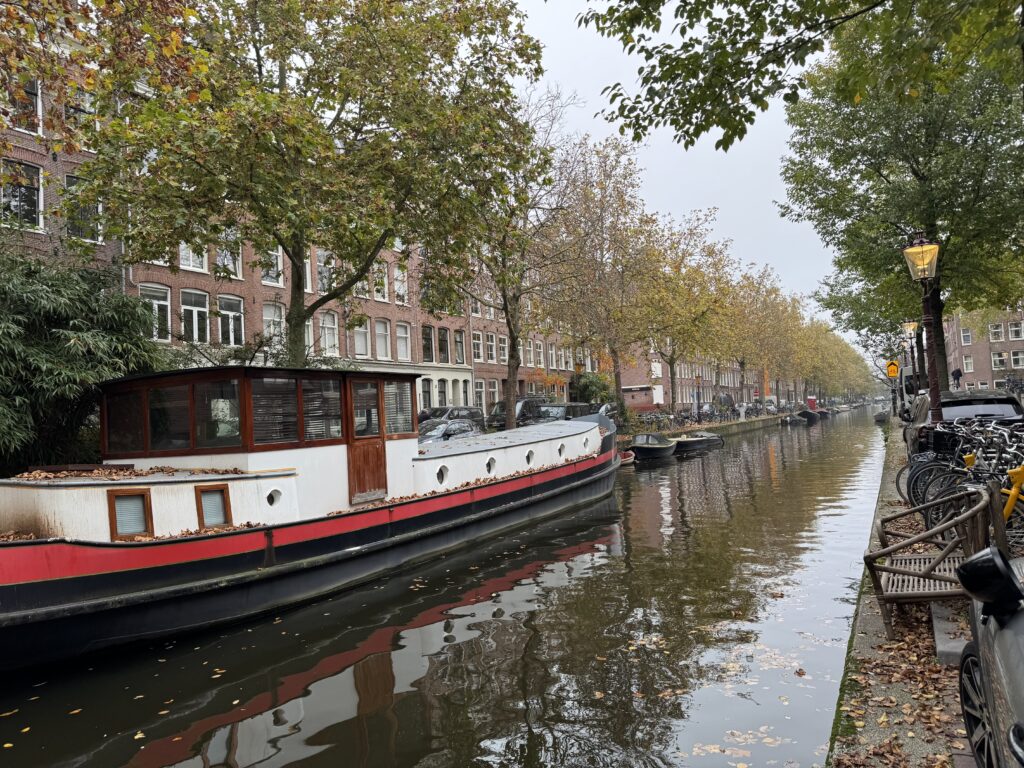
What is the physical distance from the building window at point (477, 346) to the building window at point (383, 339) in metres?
9.25

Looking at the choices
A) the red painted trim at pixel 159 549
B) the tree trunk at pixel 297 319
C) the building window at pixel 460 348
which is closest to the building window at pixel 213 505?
the red painted trim at pixel 159 549

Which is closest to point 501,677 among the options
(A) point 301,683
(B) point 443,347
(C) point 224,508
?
(A) point 301,683

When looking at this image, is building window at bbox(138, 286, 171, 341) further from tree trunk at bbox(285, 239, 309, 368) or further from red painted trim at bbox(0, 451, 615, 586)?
red painted trim at bbox(0, 451, 615, 586)

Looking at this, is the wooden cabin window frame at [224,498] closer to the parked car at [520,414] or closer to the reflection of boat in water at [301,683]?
the reflection of boat in water at [301,683]

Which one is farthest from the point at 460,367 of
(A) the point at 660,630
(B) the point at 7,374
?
(A) the point at 660,630

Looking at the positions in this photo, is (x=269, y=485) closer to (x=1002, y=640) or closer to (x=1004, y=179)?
(x=1002, y=640)

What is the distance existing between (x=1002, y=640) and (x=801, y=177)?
19.4 m

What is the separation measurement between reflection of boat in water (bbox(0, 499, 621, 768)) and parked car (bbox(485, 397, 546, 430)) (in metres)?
23.5

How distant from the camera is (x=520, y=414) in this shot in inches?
1399

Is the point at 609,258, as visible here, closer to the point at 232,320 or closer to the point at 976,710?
the point at 232,320

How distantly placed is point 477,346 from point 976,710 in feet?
147

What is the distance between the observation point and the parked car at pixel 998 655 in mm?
2439

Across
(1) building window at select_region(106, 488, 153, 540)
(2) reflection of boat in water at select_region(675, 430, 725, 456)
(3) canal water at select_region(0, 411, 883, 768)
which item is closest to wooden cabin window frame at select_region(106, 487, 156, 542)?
(1) building window at select_region(106, 488, 153, 540)

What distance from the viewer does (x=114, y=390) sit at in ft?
35.0
